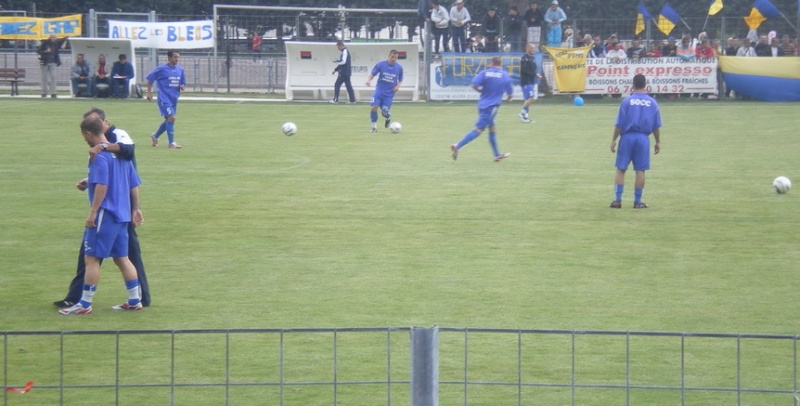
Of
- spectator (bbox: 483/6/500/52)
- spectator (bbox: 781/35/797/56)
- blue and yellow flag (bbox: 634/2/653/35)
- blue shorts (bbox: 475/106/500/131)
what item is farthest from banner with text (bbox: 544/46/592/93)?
blue shorts (bbox: 475/106/500/131)

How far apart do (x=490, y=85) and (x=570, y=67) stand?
53.1ft

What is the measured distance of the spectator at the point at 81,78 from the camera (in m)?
36.1

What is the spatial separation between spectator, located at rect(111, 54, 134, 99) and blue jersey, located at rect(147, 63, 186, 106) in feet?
44.2

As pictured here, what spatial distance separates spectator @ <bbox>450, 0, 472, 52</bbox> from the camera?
121ft

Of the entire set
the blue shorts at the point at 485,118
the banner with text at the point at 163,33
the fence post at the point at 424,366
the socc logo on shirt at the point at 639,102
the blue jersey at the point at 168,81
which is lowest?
the fence post at the point at 424,366

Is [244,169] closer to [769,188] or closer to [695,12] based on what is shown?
[769,188]

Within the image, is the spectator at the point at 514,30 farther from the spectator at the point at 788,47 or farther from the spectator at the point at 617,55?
the spectator at the point at 788,47

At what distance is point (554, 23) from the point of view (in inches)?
1459

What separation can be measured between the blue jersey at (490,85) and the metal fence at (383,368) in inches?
461

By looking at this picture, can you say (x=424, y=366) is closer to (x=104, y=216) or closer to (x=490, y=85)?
(x=104, y=216)

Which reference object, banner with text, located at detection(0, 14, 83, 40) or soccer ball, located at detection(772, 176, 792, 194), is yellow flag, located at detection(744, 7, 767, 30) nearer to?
soccer ball, located at detection(772, 176, 792, 194)

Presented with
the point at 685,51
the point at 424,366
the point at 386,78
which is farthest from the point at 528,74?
the point at 424,366

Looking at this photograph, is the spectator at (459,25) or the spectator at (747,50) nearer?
the spectator at (747,50)

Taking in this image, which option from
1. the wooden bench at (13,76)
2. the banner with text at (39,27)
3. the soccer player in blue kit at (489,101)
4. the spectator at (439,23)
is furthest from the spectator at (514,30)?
the soccer player in blue kit at (489,101)
